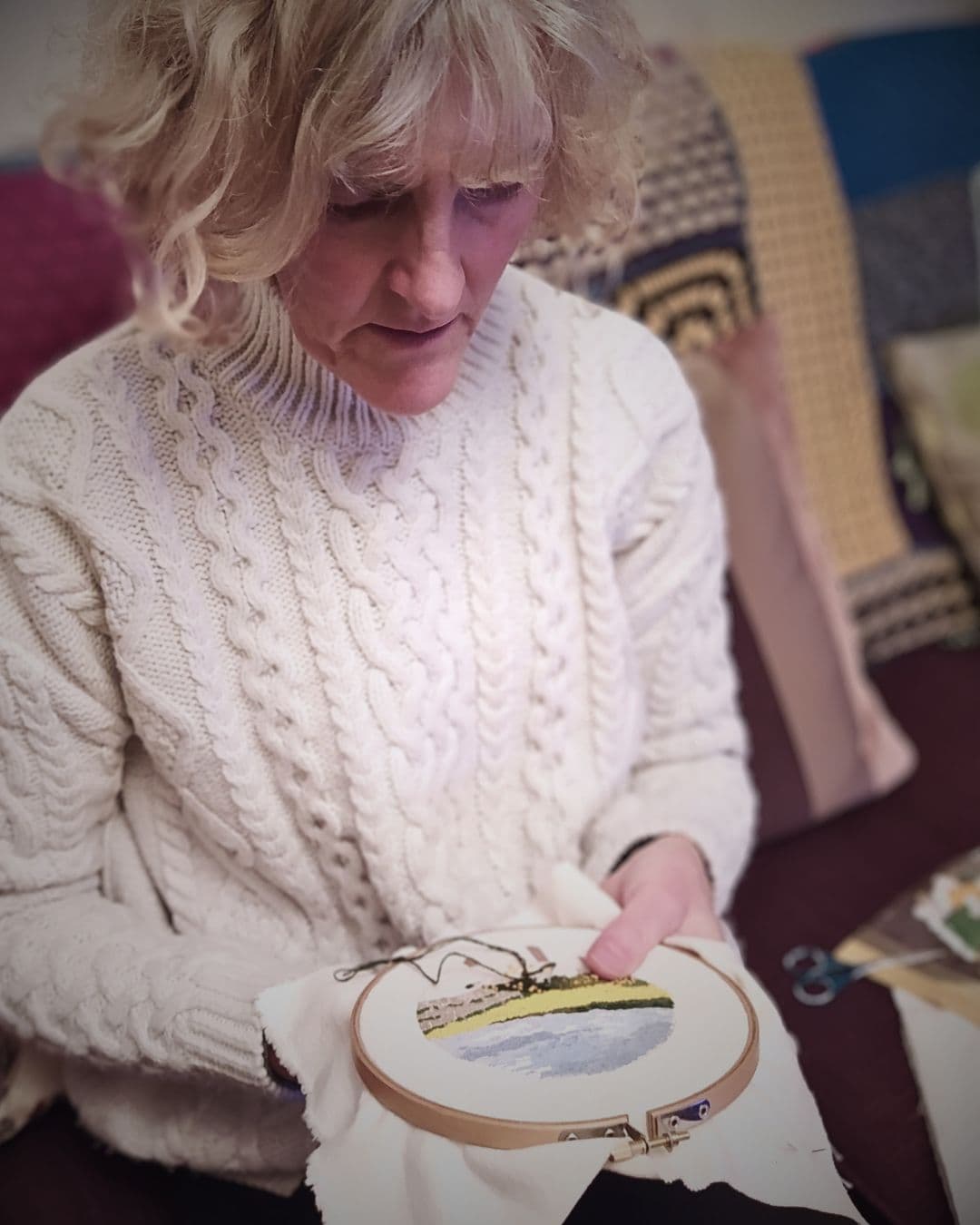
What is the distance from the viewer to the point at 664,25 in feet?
5.09

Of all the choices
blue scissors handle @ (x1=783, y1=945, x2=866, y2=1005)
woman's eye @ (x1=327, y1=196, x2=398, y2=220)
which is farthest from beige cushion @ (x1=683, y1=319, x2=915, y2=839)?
woman's eye @ (x1=327, y1=196, x2=398, y2=220)

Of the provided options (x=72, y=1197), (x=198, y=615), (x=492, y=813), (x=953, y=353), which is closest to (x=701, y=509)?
(x=492, y=813)

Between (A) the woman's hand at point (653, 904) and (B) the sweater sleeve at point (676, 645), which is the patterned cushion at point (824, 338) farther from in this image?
(A) the woman's hand at point (653, 904)

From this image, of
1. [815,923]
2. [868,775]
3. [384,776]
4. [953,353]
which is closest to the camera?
[384,776]

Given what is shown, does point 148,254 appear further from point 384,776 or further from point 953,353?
point 953,353

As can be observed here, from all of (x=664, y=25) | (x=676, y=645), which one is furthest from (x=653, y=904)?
(x=664, y=25)

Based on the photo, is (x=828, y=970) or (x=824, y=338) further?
(x=824, y=338)

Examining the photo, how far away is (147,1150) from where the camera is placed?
774 millimetres

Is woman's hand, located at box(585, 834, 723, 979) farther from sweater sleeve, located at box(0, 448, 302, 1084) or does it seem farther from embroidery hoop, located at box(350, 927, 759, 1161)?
sweater sleeve, located at box(0, 448, 302, 1084)

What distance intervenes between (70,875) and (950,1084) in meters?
0.59

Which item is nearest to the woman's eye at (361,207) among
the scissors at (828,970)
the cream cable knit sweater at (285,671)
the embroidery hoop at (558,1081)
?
the cream cable knit sweater at (285,671)

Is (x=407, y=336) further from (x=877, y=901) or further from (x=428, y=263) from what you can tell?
(x=877, y=901)

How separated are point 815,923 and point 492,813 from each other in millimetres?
390

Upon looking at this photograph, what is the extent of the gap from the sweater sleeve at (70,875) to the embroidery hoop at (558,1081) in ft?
0.33
